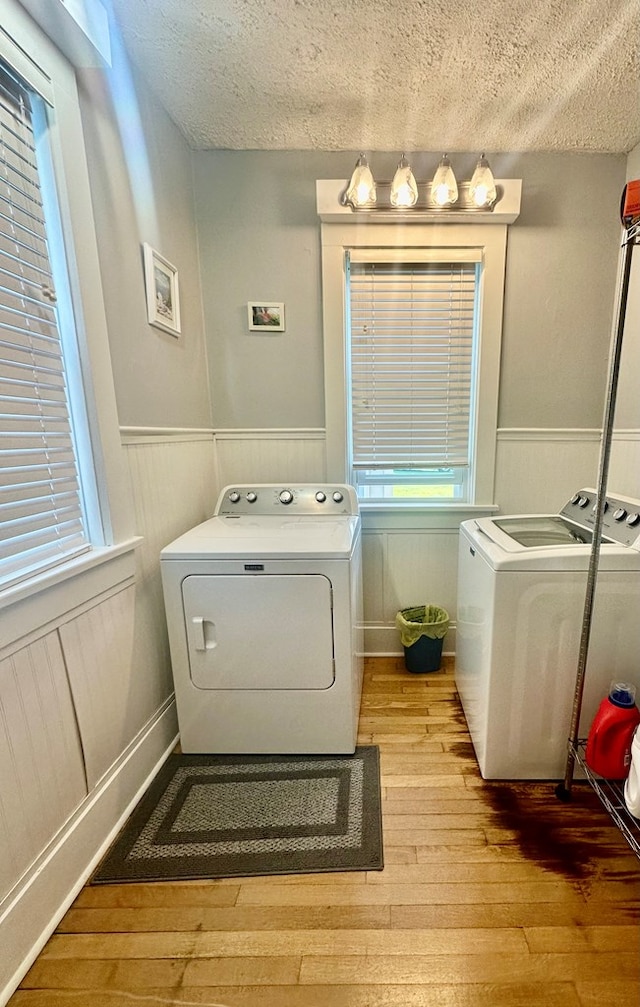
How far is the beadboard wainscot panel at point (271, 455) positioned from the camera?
205cm

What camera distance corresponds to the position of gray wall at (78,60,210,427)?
1.25 meters

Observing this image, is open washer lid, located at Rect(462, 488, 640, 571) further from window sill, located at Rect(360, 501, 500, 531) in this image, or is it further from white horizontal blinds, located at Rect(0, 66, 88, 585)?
white horizontal blinds, located at Rect(0, 66, 88, 585)

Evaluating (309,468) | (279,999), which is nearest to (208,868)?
(279,999)

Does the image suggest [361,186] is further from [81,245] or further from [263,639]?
[263,639]

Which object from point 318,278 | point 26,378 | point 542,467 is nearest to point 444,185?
point 318,278

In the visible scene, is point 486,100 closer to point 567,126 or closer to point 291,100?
point 567,126

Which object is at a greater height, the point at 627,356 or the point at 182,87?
the point at 182,87

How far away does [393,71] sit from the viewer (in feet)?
4.54

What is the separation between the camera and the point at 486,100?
150 cm

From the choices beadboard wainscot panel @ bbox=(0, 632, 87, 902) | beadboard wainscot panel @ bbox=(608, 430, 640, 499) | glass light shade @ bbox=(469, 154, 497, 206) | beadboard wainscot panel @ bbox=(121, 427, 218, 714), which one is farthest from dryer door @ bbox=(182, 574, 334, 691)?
glass light shade @ bbox=(469, 154, 497, 206)

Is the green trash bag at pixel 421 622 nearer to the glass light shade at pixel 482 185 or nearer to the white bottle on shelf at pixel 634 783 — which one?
the white bottle on shelf at pixel 634 783

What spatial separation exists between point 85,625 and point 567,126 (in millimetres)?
2617

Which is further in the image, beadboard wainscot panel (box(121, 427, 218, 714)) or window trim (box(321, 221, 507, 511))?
window trim (box(321, 221, 507, 511))

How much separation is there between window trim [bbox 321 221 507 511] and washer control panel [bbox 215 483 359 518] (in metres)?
0.20
